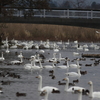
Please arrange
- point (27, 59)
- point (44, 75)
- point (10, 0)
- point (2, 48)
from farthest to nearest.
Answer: point (2, 48)
point (10, 0)
point (27, 59)
point (44, 75)

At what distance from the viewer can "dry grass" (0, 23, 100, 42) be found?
75062 mm

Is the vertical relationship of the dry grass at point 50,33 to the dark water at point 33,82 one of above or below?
above

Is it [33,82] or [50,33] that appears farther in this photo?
[50,33]

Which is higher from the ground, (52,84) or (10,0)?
(10,0)

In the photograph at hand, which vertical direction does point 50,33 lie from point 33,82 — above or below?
above

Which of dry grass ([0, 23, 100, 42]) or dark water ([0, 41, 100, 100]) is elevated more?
dry grass ([0, 23, 100, 42])

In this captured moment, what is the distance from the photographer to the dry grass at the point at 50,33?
75.1m

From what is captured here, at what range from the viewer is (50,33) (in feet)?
247

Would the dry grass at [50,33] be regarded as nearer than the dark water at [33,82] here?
No

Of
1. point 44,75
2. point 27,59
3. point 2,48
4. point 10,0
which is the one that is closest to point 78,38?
point 2,48

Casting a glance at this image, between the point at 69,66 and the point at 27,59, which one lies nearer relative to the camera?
the point at 69,66

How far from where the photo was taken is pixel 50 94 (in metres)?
24.2

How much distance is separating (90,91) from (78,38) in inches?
2110

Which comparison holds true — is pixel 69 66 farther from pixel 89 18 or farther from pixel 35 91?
pixel 89 18
